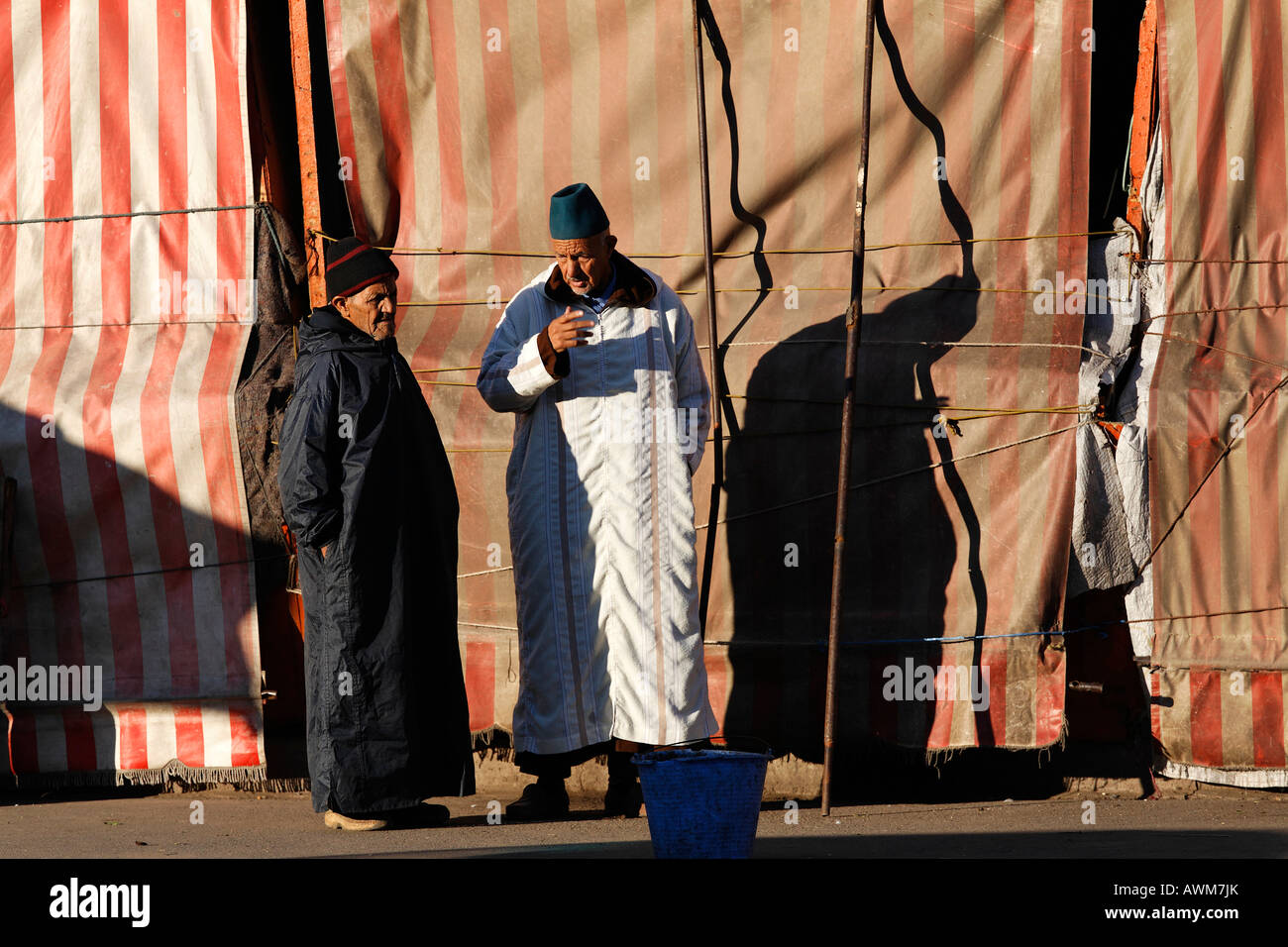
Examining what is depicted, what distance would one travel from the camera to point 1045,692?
16.6ft

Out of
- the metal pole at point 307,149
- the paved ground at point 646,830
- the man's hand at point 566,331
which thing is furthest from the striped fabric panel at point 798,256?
the man's hand at point 566,331

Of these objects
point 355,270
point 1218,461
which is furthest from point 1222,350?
point 355,270

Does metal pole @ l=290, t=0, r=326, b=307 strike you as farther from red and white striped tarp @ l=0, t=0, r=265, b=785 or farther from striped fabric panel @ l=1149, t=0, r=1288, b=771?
striped fabric panel @ l=1149, t=0, r=1288, b=771

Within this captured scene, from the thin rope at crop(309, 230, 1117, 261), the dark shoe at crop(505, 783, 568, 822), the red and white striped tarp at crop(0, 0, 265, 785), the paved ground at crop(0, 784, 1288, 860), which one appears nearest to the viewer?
the paved ground at crop(0, 784, 1288, 860)

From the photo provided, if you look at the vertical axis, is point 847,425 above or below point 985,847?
above

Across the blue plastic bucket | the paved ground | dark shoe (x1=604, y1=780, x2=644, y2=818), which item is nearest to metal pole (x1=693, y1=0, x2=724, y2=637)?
dark shoe (x1=604, y1=780, x2=644, y2=818)

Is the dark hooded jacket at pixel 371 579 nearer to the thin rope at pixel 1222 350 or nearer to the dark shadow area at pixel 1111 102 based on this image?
the thin rope at pixel 1222 350

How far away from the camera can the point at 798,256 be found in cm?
534

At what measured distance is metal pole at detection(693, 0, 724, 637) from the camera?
5109mm

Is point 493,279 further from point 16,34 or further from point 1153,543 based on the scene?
point 1153,543

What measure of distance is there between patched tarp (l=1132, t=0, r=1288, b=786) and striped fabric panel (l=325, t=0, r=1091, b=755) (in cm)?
38

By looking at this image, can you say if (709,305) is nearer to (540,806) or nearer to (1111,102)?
(540,806)

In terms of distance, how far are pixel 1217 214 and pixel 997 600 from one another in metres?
1.63

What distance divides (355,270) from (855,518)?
1.99 m
